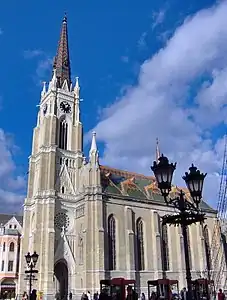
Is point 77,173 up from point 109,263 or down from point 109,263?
up

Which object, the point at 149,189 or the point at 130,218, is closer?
the point at 130,218

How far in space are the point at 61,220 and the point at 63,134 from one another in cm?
1509

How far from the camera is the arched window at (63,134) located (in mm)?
56166

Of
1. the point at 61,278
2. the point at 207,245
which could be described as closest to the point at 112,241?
the point at 61,278

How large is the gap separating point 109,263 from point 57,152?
19.1 m

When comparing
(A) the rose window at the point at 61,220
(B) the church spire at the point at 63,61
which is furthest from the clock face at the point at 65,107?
(A) the rose window at the point at 61,220

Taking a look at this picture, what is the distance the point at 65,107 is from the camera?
59.3 metres

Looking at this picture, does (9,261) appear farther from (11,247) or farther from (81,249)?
(81,249)

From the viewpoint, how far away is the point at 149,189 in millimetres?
60000

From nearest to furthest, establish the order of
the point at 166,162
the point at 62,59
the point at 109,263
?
the point at 166,162, the point at 109,263, the point at 62,59

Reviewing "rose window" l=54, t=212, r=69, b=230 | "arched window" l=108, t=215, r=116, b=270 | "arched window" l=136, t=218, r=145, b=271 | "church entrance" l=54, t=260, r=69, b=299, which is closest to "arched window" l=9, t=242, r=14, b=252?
"church entrance" l=54, t=260, r=69, b=299

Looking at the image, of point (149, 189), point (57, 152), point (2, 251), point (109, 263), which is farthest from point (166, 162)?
point (2, 251)

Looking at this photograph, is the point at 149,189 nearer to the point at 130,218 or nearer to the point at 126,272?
the point at 130,218

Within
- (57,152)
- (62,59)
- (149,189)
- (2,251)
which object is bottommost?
(2,251)
